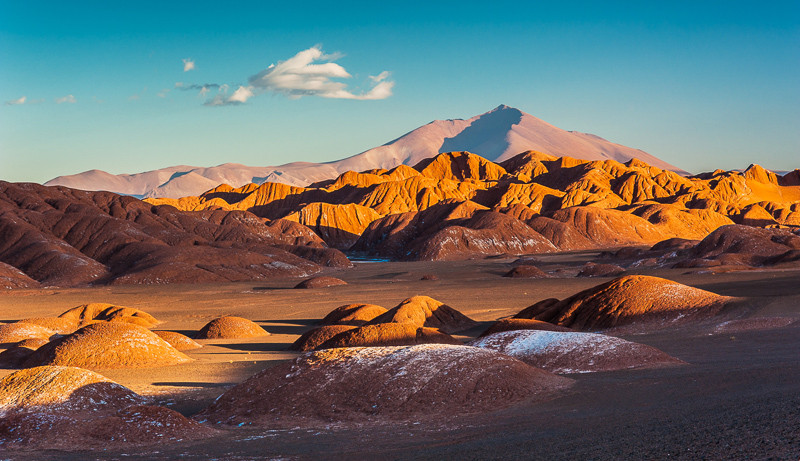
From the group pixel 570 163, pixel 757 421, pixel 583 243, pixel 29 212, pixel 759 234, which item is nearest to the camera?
pixel 757 421

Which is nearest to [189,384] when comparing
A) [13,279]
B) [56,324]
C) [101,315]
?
[56,324]

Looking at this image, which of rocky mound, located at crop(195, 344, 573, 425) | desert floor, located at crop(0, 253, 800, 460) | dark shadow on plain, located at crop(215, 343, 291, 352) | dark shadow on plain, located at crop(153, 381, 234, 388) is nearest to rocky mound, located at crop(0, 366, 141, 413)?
desert floor, located at crop(0, 253, 800, 460)

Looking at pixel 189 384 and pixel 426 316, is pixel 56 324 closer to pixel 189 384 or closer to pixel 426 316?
pixel 426 316

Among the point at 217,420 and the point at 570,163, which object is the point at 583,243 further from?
the point at 217,420

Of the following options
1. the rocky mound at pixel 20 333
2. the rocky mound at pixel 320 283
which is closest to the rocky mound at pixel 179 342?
the rocky mound at pixel 20 333

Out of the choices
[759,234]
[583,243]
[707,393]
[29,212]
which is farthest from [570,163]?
[707,393]

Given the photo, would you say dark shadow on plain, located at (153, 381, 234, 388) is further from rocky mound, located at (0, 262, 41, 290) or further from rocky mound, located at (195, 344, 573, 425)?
rocky mound, located at (0, 262, 41, 290)
